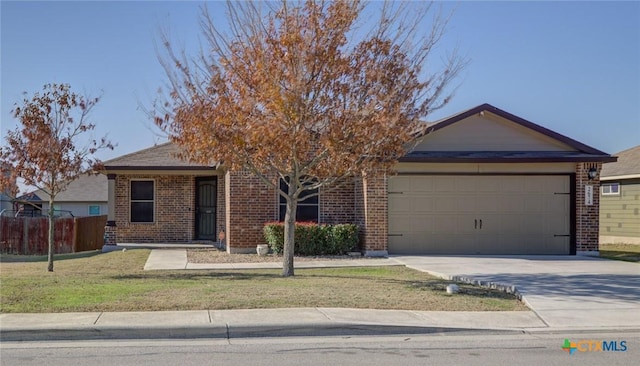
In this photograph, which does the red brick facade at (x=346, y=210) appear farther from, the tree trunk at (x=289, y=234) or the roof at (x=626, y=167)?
the roof at (x=626, y=167)

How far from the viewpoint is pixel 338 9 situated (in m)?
12.3

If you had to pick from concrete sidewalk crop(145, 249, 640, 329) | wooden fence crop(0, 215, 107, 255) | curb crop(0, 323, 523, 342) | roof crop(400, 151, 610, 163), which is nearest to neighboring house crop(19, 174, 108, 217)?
wooden fence crop(0, 215, 107, 255)

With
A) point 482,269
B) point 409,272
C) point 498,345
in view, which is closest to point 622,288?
point 482,269

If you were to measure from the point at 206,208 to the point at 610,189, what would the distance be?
15897 mm

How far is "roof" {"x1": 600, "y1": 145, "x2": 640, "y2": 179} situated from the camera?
2542cm

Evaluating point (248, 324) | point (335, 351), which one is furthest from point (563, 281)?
point (248, 324)

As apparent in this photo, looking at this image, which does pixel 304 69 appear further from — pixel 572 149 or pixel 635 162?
pixel 635 162

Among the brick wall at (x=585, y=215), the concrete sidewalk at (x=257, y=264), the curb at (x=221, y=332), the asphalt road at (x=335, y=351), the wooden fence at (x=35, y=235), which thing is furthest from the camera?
the wooden fence at (x=35, y=235)

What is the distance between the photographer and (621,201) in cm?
2641

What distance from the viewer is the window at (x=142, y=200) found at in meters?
23.6

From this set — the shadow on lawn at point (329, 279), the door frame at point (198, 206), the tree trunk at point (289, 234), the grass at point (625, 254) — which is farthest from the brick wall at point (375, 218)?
the door frame at point (198, 206)

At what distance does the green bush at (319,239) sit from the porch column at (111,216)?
654cm

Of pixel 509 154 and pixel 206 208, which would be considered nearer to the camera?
pixel 509 154

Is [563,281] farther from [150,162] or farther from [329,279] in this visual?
[150,162]
